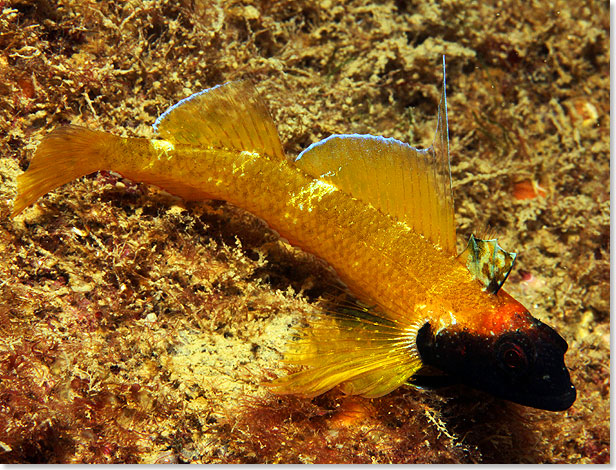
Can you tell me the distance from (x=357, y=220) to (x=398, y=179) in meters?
0.41

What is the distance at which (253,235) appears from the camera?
10.6ft

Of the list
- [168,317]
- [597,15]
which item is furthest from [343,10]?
[168,317]

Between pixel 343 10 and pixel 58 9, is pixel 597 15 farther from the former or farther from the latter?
pixel 58 9

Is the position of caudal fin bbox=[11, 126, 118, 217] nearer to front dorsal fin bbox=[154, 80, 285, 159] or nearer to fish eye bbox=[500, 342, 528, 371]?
front dorsal fin bbox=[154, 80, 285, 159]

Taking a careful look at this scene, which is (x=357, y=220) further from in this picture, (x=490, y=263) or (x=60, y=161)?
(x=60, y=161)

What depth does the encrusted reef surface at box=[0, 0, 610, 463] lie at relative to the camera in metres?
2.58

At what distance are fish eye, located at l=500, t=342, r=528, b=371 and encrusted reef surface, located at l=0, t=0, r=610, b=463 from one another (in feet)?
1.57

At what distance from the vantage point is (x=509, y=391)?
8.07 feet

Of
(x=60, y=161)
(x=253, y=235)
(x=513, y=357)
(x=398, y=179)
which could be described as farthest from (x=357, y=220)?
(x=60, y=161)

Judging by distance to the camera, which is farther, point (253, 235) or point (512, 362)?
point (253, 235)

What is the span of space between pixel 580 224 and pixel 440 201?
7.47 feet

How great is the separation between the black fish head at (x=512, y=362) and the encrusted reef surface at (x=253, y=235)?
308 mm

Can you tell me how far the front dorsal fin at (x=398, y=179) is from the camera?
Result: 284 cm

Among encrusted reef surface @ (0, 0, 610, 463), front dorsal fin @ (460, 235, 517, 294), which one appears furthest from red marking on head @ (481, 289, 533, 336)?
encrusted reef surface @ (0, 0, 610, 463)
